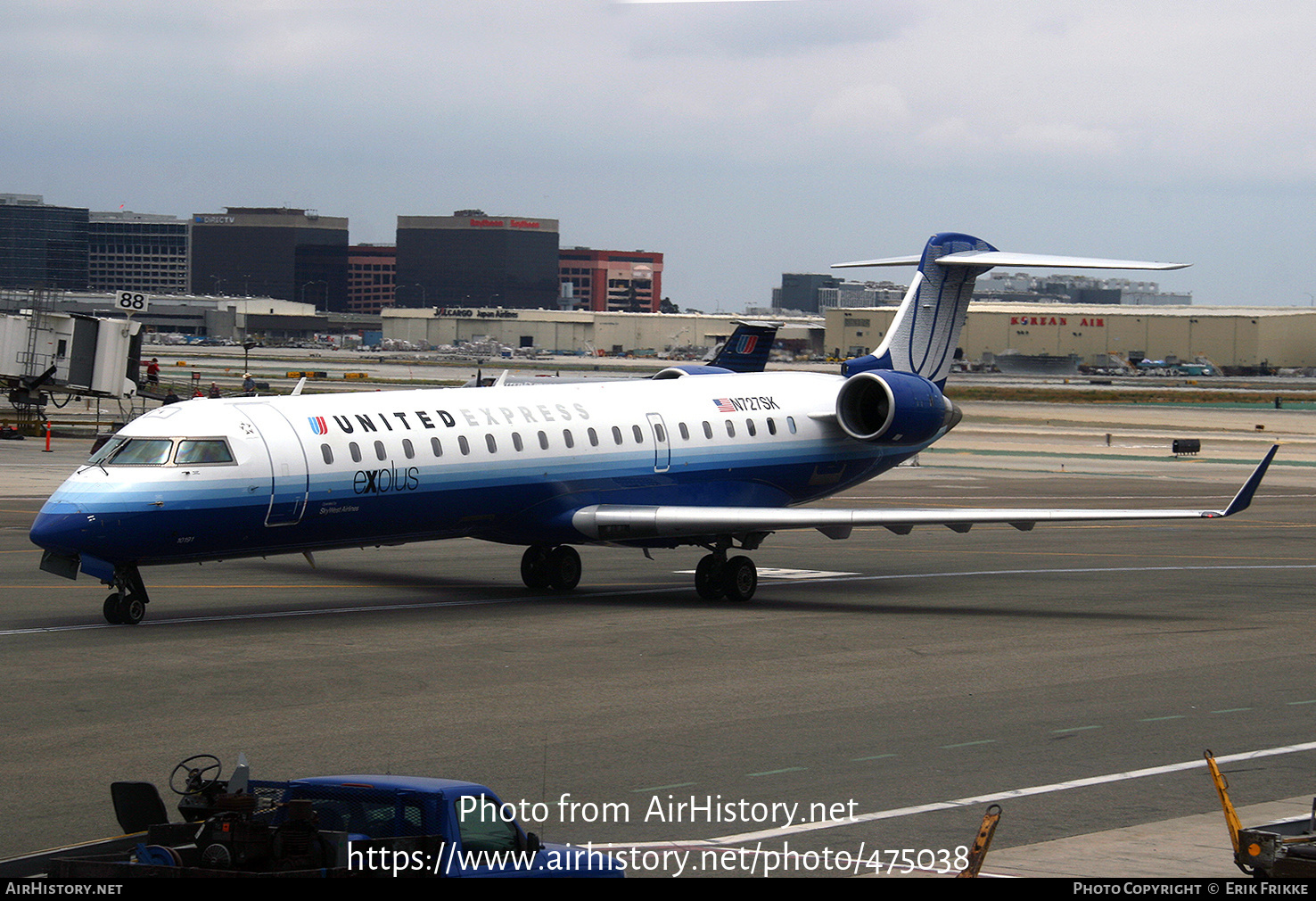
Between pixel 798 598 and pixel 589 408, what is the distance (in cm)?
494

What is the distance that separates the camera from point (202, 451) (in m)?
21.7

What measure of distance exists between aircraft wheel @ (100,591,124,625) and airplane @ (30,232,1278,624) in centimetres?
3

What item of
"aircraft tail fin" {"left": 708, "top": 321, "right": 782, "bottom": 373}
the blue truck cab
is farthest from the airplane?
"aircraft tail fin" {"left": 708, "top": 321, "right": 782, "bottom": 373}

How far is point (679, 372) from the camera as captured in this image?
32.4m

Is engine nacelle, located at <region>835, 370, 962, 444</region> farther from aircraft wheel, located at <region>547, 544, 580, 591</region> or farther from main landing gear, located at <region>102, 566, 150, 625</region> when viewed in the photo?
main landing gear, located at <region>102, 566, 150, 625</region>

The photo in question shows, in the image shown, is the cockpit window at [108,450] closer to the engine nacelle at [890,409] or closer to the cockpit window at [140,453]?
the cockpit window at [140,453]

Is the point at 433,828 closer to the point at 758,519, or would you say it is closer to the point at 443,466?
the point at 443,466

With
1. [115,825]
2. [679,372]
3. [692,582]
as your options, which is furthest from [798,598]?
[115,825]

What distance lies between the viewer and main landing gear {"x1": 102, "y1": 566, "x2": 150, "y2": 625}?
854 inches

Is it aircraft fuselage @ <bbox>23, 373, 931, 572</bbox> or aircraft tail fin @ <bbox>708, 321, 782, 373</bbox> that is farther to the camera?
aircraft tail fin @ <bbox>708, 321, 782, 373</bbox>

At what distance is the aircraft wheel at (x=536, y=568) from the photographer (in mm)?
26734

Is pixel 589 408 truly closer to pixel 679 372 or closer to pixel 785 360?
pixel 679 372

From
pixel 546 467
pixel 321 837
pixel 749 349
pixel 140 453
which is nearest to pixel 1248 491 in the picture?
pixel 546 467

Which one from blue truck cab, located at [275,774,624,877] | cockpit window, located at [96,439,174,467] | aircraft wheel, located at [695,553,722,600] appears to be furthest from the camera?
aircraft wheel, located at [695,553,722,600]
